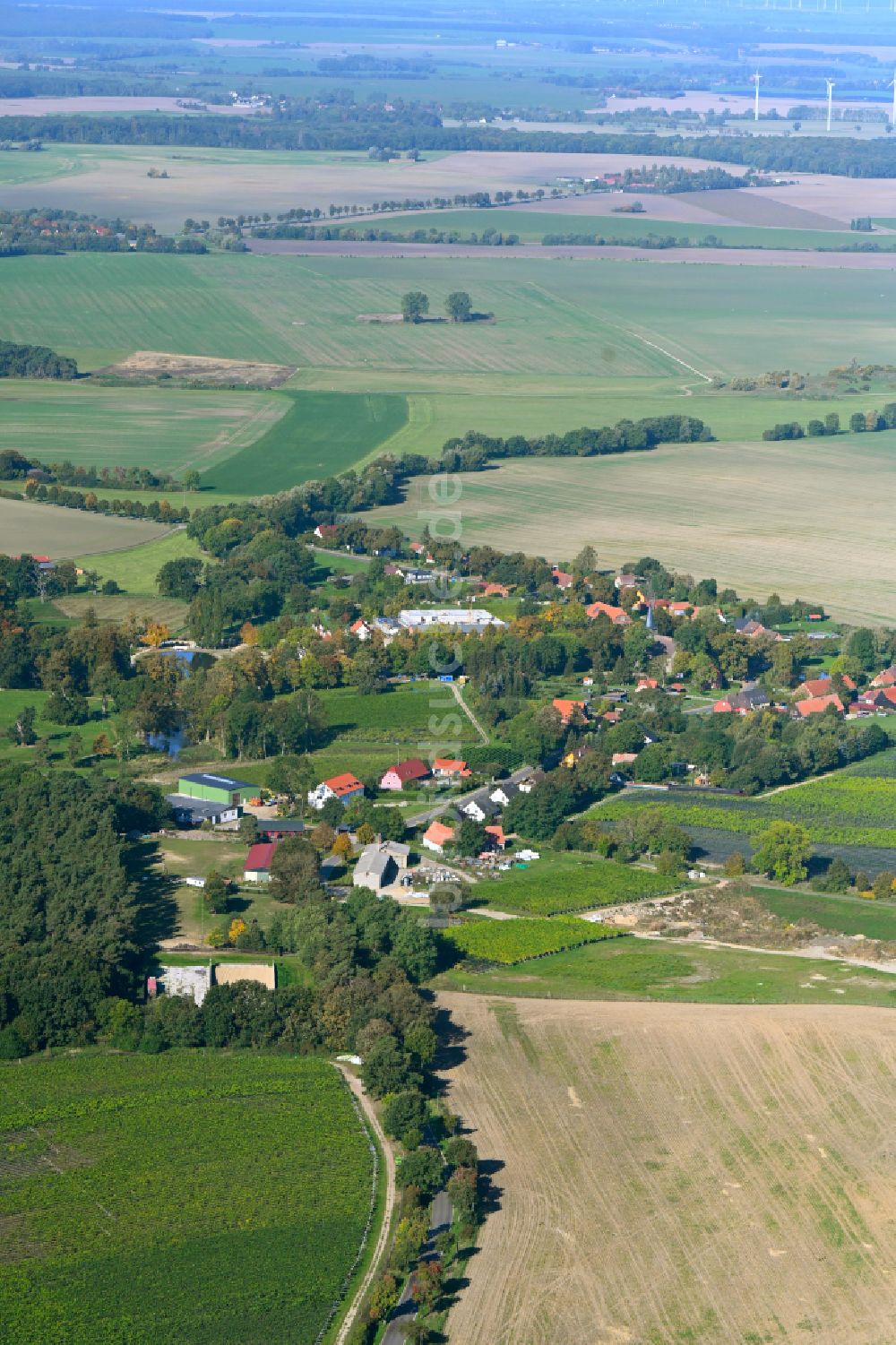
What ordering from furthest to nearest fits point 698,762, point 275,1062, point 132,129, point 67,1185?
point 132,129 → point 698,762 → point 275,1062 → point 67,1185

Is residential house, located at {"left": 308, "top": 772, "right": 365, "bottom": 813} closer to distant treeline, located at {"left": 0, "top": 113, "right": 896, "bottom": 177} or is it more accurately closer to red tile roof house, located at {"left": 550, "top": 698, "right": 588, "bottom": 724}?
red tile roof house, located at {"left": 550, "top": 698, "right": 588, "bottom": 724}

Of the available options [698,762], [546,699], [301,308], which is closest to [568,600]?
[546,699]

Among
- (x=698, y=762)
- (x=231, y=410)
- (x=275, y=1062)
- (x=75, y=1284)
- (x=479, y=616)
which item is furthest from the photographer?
(x=231, y=410)

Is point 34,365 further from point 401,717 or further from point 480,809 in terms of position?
point 480,809

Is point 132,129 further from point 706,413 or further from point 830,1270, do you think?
point 830,1270

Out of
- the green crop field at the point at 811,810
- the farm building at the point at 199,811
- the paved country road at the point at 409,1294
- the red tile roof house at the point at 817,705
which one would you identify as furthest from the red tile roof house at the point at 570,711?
the paved country road at the point at 409,1294

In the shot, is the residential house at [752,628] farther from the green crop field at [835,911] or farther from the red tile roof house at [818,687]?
the green crop field at [835,911]

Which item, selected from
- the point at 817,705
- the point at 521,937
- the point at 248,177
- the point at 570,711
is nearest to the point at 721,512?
the point at 817,705
